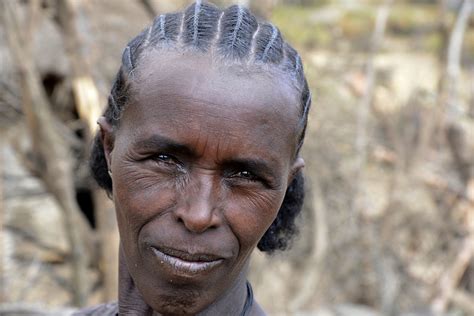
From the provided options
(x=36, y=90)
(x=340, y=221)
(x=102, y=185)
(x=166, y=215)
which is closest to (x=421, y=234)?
(x=340, y=221)

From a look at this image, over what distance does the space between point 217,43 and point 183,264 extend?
41 cm

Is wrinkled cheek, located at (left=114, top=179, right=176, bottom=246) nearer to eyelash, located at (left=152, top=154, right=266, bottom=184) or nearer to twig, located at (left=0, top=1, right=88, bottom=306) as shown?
eyelash, located at (left=152, top=154, right=266, bottom=184)

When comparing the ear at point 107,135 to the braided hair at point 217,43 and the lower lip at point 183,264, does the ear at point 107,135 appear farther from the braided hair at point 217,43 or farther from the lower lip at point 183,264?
the lower lip at point 183,264

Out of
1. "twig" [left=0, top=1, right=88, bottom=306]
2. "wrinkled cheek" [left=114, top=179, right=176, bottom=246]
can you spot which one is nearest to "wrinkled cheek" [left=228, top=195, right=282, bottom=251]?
"wrinkled cheek" [left=114, top=179, right=176, bottom=246]

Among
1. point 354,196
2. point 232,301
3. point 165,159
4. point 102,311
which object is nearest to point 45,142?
point 102,311

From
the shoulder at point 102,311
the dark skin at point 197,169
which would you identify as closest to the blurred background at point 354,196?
the shoulder at point 102,311

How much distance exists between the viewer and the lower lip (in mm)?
1390

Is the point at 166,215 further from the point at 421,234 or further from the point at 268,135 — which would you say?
the point at 421,234

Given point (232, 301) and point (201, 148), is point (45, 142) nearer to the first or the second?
point (232, 301)

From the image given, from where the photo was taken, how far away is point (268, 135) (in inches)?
54.9

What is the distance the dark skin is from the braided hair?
0.03 m

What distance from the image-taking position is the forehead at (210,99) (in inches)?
53.4

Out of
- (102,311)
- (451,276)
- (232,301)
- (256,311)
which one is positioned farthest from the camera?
(451,276)

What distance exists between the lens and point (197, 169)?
1378 millimetres
